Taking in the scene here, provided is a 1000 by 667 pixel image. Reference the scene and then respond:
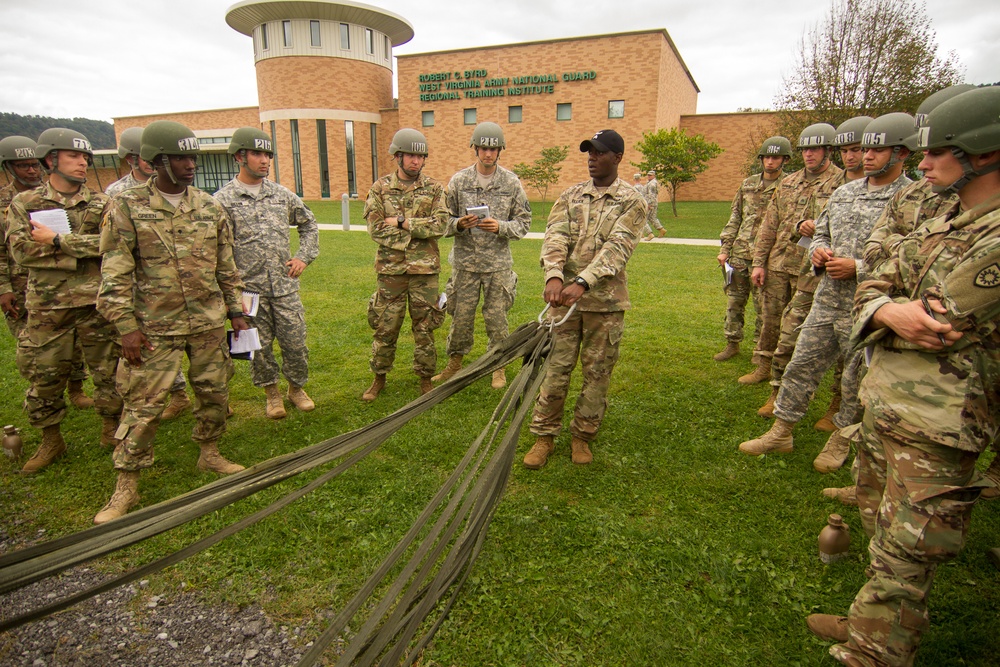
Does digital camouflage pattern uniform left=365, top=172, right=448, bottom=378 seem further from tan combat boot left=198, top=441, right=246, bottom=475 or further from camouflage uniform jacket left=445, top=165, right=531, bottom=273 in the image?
tan combat boot left=198, top=441, right=246, bottom=475

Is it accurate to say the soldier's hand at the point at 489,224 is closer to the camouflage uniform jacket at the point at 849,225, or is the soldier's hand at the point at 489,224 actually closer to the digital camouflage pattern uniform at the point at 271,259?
the digital camouflage pattern uniform at the point at 271,259

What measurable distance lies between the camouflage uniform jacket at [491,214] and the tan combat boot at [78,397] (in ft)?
12.5

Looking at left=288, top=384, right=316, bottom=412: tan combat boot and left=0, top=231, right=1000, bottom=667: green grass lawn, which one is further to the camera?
left=288, top=384, right=316, bottom=412: tan combat boot

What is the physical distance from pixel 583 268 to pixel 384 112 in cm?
3783

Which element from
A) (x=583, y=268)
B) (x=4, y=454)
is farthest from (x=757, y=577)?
(x=4, y=454)

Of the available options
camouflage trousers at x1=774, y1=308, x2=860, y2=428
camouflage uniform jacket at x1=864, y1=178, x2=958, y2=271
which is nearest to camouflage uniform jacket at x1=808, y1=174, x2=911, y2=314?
camouflage trousers at x1=774, y1=308, x2=860, y2=428

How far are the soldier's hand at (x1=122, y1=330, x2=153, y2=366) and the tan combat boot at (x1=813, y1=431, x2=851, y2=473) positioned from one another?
480cm

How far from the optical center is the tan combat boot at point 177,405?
508cm

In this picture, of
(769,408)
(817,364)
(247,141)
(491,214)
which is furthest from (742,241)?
(247,141)

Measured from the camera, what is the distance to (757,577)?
10.0 ft

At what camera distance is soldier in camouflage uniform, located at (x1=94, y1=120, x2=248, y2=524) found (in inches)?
144

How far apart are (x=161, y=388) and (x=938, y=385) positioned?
429 cm

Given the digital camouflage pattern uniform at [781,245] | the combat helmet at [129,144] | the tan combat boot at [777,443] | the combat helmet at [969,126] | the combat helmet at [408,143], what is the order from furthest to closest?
the combat helmet at [129,144] → the digital camouflage pattern uniform at [781,245] → the combat helmet at [408,143] → the tan combat boot at [777,443] → the combat helmet at [969,126]

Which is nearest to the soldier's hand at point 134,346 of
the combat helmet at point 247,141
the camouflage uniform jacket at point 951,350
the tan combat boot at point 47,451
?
the tan combat boot at point 47,451
